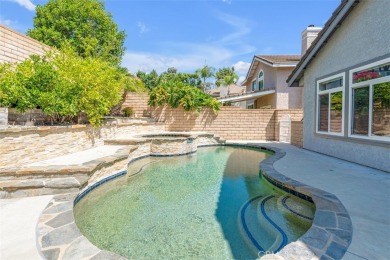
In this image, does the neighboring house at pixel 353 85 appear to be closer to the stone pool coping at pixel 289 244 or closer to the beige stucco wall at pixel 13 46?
the stone pool coping at pixel 289 244

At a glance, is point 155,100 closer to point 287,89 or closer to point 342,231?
point 287,89

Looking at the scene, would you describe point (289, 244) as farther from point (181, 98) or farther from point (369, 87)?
point (181, 98)

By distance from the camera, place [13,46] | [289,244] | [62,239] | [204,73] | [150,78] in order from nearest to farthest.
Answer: [289,244]
[62,239]
[13,46]
[204,73]
[150,78]

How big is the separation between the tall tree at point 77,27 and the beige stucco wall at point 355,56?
2090 cm

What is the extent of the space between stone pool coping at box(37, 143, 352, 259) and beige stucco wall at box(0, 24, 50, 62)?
8.24m

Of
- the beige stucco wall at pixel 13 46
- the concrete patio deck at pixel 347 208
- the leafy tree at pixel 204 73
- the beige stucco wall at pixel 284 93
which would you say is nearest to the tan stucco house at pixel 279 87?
the beige stucco wall at pixel 284 93

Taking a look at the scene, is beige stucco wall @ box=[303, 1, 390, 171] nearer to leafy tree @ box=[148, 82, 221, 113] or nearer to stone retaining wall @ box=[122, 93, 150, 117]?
leafy tree @ box=[148, 82, 221, 113]

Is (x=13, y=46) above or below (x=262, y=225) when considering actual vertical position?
above

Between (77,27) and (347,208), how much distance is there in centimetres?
2792

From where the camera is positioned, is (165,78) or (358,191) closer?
(358,191)

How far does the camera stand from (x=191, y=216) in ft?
15.3

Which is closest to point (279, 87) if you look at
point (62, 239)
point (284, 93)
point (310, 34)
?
point (284, 93)

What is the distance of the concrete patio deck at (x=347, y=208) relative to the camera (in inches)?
109

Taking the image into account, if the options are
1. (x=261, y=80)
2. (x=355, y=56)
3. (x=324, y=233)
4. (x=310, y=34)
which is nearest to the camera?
(x=324, y=233)
